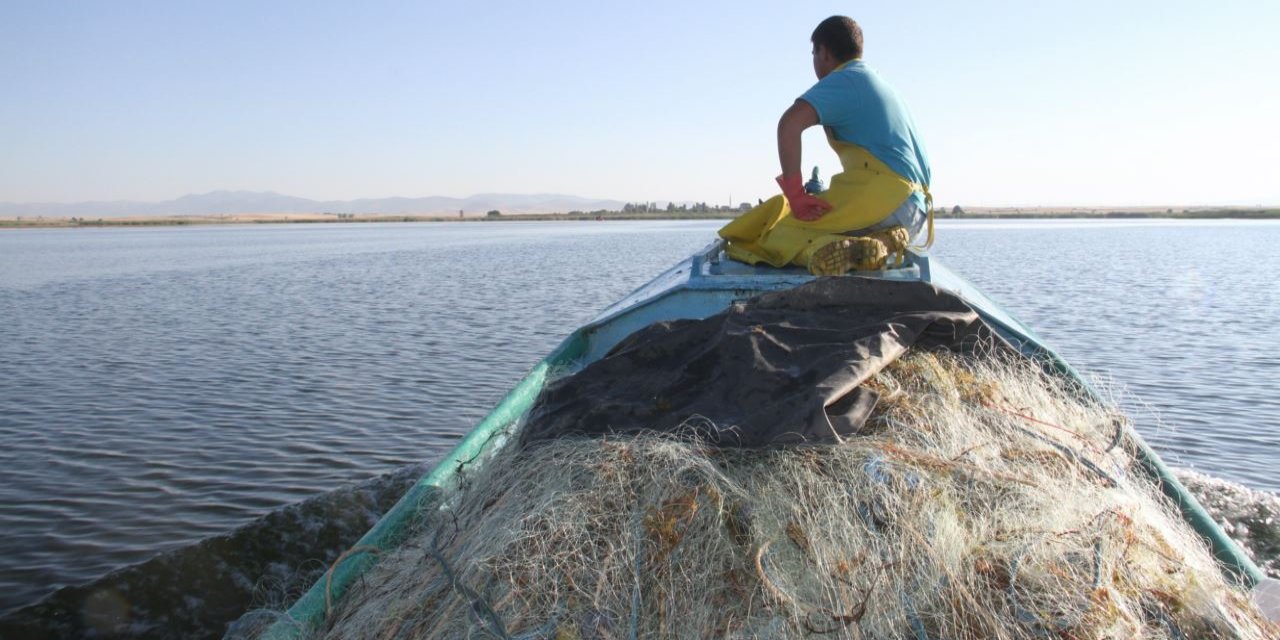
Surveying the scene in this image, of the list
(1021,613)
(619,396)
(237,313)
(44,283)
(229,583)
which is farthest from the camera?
(44,283)

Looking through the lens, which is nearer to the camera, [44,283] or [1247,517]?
[1247,517]

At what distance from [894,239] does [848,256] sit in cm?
51

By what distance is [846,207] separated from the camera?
5930 millimetres

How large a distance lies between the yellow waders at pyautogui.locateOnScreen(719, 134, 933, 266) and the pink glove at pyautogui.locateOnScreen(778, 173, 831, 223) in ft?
0.13

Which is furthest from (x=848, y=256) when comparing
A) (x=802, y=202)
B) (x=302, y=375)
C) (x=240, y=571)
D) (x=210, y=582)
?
(x=302, y=375)

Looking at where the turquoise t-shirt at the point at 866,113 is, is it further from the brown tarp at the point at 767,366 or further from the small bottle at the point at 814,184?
the small bottle at the point at 814,184

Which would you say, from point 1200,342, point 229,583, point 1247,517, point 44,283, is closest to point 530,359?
point 229,583

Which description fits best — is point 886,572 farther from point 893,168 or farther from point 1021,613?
point 893,168

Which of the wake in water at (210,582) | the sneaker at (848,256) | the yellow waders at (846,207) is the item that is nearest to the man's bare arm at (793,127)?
the yellow waders at (846,207)

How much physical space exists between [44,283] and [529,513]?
2403cm

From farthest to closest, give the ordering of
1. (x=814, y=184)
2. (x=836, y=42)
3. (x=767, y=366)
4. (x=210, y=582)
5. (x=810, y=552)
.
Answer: (x=814, y=184), (x=836, y=42), (x=210, y=582), (x=767, y=366), (x=810, y=552)

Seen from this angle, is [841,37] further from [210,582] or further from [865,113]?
[210,582]

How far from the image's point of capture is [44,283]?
2230cm

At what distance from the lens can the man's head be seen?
229 inches
